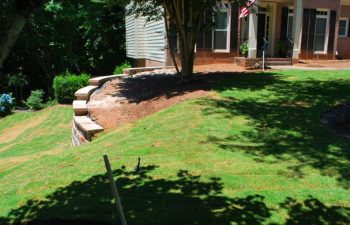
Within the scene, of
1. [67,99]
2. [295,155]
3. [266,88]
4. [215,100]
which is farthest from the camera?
[67,99]

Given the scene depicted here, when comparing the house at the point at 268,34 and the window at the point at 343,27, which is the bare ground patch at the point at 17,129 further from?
the window at the point at 343,27

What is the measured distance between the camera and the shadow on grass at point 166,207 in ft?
15.2

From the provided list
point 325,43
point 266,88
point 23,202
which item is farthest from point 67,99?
point 23,202

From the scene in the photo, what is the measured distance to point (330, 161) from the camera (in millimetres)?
6207

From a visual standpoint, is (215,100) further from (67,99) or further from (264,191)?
(67,99)

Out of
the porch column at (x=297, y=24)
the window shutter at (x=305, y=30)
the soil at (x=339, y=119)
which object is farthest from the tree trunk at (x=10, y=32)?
the window shutter at (x=305, y=30)

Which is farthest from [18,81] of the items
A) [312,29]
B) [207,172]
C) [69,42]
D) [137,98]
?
[207,172]

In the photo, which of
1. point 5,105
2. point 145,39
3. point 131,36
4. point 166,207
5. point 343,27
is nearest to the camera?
point 166,207

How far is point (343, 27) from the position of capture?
2605 centimetres

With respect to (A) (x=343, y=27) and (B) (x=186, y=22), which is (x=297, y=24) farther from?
(B) (x=186, y=22)

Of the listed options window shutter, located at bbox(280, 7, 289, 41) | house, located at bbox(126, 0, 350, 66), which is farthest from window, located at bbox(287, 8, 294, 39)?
window shutter, located at bbox(280, 7, 289, 41)

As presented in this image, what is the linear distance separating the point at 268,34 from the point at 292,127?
49.2 ft

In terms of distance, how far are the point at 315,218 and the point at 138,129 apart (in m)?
4.88

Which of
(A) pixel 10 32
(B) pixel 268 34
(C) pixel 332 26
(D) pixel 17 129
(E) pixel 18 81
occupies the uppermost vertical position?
(C) pixel 332 26
